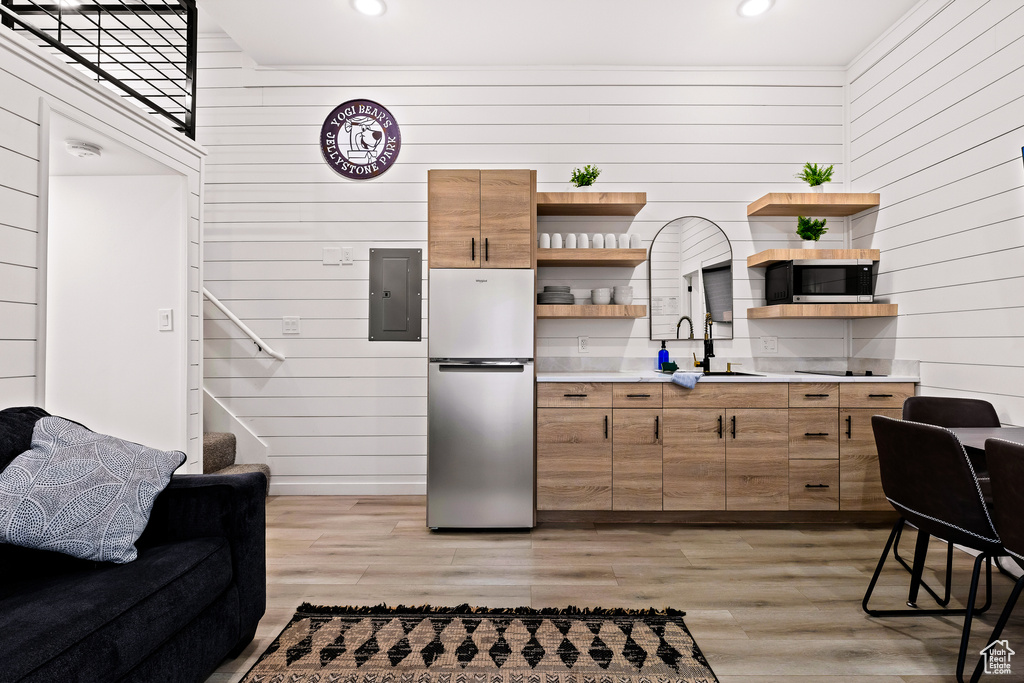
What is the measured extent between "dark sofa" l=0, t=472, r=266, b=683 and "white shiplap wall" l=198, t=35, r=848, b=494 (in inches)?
76.8

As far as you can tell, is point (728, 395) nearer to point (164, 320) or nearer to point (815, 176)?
point (815, 176)

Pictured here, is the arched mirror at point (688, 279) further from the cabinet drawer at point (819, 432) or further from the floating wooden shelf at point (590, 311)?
the cabinet drawer at point (819, 432)

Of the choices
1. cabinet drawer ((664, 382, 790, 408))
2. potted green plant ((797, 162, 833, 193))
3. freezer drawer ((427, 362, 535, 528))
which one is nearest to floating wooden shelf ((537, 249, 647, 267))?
freezer drawer ((427, 362, 535, 528))

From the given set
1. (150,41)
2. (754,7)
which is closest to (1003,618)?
(754,7)

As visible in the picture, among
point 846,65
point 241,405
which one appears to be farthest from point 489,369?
point 846,65

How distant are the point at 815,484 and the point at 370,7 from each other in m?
3.91

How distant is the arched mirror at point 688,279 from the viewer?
3.74m

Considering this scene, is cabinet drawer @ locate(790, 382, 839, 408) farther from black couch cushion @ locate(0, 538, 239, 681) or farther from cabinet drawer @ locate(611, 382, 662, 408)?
black couch cushion @ locate(0, 538, 239, 681)

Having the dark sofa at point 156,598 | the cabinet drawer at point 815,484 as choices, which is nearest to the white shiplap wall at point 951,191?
the cabinet drawer at point 815,484

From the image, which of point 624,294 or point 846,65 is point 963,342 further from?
point 846,65

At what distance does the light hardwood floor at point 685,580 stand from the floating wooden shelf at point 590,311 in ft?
4.39

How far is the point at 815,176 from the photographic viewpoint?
11.4 feet

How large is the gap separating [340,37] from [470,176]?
53.8 inches

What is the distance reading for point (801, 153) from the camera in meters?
3.76
